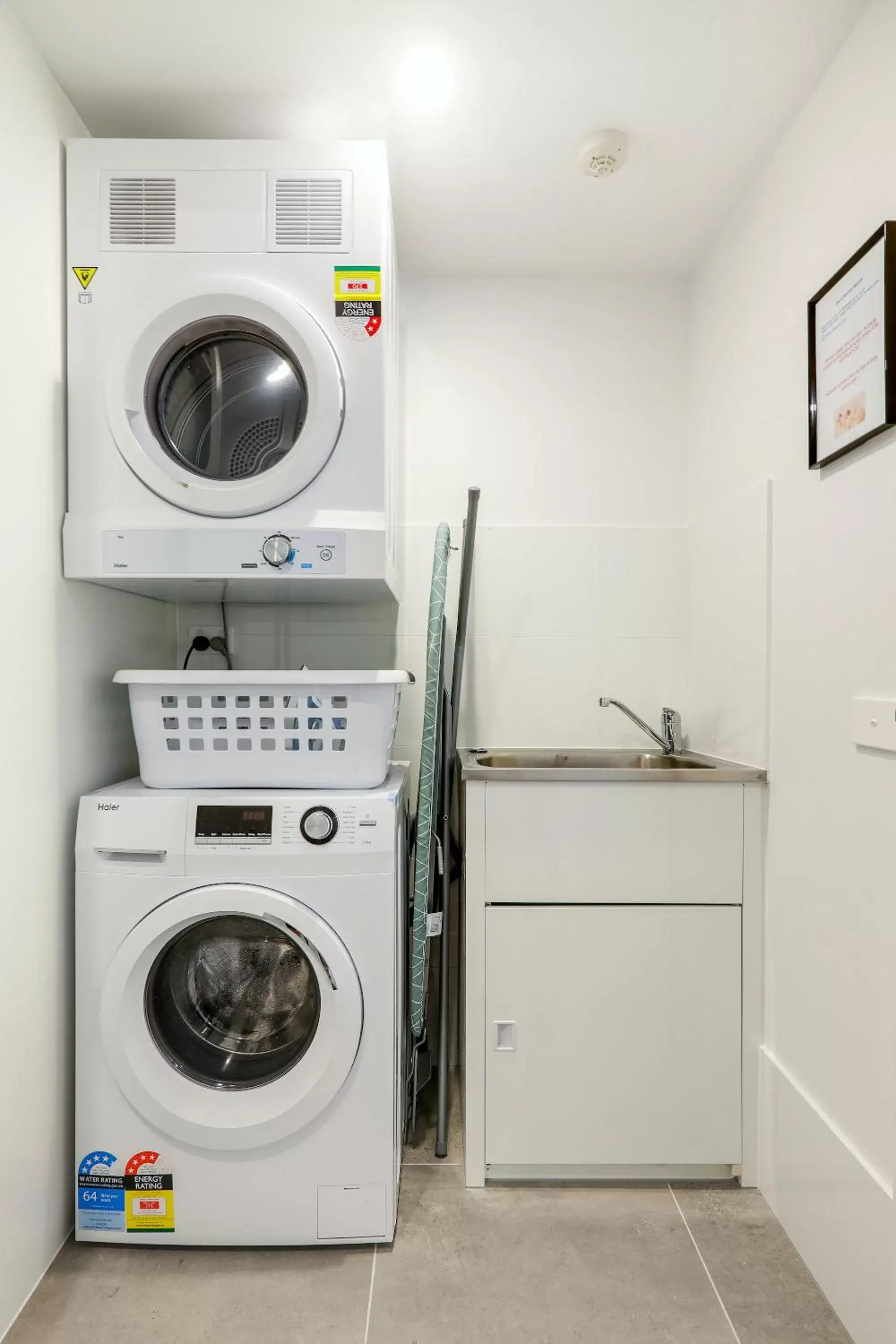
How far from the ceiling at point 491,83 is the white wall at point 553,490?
34cm

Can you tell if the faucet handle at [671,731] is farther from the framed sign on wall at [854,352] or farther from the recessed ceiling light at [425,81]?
the recessed ceiling light at [425,81]

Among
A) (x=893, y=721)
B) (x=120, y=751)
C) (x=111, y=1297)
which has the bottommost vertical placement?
Result: (x=111, y=1297)

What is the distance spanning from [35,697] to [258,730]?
43 cm

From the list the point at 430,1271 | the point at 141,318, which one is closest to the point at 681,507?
the point at 141,318

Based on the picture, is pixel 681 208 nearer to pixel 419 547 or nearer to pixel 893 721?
pixel 419 547

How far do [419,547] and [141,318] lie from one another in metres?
1.02

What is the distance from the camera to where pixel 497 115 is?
169cm

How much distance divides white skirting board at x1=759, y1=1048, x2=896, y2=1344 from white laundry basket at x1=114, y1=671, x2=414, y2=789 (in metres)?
1.16

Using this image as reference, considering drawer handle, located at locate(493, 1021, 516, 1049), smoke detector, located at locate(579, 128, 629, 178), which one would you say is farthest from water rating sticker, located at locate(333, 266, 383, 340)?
drawer handle, located at locate(493, 1021, 516, 1049)

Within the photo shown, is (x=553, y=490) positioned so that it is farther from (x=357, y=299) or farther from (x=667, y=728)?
(x=357, y=299)

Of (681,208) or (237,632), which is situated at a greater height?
(681,208)

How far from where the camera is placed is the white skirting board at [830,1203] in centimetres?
129

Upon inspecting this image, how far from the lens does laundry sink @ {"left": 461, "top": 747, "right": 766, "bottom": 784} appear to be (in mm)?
1788

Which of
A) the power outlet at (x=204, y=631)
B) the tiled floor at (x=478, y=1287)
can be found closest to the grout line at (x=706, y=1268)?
the tiled floor at (x=478, y=1287)
